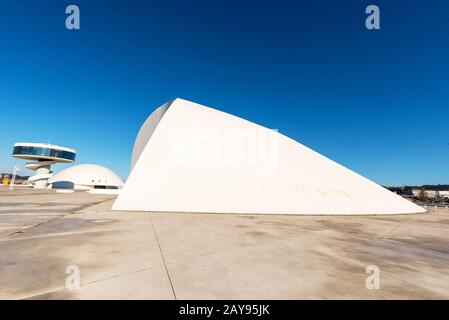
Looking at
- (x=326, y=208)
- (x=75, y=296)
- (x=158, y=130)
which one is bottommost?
(x=326, y=208)

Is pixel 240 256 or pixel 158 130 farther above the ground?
pixel 158 130

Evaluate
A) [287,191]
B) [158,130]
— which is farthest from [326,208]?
[158,130]

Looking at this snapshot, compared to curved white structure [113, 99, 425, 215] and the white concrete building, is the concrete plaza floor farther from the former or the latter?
the white concrete building

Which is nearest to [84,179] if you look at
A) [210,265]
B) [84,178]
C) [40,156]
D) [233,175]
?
[84,178]

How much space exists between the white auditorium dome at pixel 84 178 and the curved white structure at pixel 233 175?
75356mm

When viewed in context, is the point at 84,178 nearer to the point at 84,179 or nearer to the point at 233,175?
the point at 84,179

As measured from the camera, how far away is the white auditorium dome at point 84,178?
3312 inches

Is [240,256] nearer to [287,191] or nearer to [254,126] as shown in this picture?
[287,191]

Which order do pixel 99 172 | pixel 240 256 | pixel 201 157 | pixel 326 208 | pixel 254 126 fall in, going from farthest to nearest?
pixel 99 172
pixel 254 126
pixel 201 157
pixel 326 208
pixel 240 256

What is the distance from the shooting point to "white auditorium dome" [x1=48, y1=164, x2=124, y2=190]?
8412 centimetres

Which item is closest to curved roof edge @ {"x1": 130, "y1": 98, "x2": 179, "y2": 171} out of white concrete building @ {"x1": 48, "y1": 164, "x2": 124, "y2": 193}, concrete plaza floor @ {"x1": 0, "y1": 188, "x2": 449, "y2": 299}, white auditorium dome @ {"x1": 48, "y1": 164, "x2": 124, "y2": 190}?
concrete plaza floor @ {"x1": 0, "y1": 188, "x2": 449, "y2": 299}

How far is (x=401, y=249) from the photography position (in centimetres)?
726

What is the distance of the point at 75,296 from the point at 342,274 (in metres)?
4.94

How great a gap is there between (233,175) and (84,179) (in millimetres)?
85454
